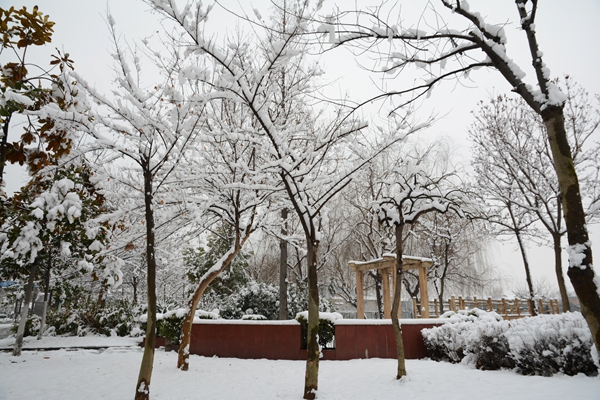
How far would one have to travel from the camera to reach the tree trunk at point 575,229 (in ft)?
8.05

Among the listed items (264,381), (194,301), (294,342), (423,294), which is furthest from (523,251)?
(194,301)

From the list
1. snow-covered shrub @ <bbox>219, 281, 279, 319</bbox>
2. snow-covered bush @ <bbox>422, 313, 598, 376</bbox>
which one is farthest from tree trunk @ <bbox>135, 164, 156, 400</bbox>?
snow-covered shrub @ <bbox>219, 281, 279, 319</bbox>

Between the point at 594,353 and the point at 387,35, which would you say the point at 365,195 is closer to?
the point at 594,353

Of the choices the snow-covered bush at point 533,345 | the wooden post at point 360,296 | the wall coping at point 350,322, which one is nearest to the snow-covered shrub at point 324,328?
the wall coping at point 350,322

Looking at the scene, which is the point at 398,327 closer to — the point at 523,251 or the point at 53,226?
the point at 53,226

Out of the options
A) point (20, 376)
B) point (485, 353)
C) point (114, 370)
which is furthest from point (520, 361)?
point (20, 376)

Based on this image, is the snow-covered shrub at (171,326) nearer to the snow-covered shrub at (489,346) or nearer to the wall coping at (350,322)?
the wall coping at (350,322)

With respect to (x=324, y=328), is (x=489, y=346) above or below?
below

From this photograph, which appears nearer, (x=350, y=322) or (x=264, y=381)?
(x=264, y=381)

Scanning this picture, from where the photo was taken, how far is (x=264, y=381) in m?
6.34

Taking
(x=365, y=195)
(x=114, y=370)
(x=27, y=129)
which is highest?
(x=365, y=195)

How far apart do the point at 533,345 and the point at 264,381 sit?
476cm

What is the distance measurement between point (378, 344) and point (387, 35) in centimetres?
795

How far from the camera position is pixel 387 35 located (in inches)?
138
